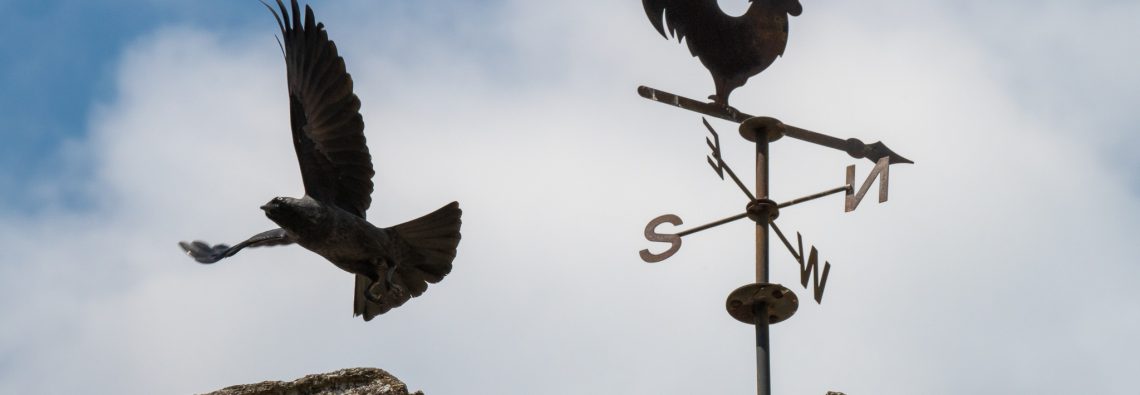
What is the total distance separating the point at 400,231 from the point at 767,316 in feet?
7.04

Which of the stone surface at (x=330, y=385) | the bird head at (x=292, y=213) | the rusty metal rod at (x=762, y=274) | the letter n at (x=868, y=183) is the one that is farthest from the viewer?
the letter n at (x=868, y=183)

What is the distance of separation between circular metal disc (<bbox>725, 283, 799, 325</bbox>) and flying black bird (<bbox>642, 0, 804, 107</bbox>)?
4.82ft

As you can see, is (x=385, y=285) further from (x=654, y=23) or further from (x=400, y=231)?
(x=654, y=23)

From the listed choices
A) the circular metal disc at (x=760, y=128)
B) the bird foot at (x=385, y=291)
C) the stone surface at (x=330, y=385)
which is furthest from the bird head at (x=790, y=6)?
the stone surface at (x=330, y=385)

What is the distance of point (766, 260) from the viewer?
7.20 m

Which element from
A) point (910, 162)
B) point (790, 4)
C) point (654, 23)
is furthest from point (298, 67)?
point (910, 162)

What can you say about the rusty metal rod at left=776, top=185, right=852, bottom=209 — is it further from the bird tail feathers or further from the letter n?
the bird tail feathers

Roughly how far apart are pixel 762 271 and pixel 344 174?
2.23 metres

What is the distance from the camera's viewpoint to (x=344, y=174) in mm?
8484

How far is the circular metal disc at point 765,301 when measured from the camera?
6871 mm

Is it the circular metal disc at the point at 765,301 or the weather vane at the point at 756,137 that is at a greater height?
the weather vane at the point at 756,137

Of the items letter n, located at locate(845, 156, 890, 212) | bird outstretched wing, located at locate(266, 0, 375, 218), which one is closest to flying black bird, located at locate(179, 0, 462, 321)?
bird outstretched wing, located at locate(266, 0, 375, 218)

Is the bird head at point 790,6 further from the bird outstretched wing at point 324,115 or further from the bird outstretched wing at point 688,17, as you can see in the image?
the bird outstretched wing at point 324,115

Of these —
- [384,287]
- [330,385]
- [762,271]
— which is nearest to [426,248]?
[384,287]
